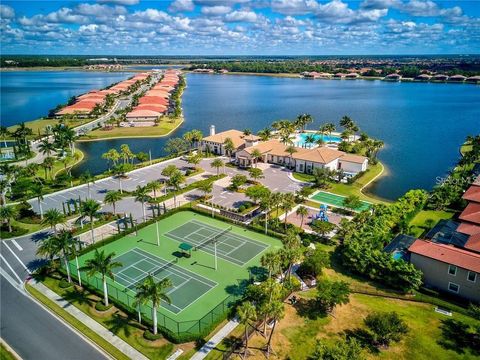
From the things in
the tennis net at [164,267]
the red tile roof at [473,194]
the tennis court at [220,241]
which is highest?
the red tile roof at [473,194]

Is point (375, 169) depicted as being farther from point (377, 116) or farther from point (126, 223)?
point (377, 116)

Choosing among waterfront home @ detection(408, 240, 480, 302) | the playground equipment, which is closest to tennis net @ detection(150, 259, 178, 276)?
the playground equipment

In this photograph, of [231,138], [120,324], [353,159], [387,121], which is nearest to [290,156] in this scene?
[353,159]

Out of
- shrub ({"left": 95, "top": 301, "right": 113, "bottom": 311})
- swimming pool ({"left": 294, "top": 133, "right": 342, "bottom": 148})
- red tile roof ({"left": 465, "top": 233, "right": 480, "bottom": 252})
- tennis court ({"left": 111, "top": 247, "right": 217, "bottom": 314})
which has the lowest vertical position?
tennis court ({"left": 111, "top": 247, "right": 217, "bottom": 314})

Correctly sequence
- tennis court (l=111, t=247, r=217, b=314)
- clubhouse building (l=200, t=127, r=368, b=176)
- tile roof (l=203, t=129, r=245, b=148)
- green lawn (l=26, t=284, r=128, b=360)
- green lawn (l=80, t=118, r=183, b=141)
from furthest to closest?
Answer: green lawn (l=80, t=118, r=183, b=141)
tile roof (l=203, t=129, r=245, b=148)
clubhouse building (l=200, t=127, r=368, b=176)
tennis court (l=111, t=247, r=217, b=314)
green lawn (l=26, t=284, r=128, b=360)

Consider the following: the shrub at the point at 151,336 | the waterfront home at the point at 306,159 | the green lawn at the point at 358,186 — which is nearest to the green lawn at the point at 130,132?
the waterfront home at the point at 306,159

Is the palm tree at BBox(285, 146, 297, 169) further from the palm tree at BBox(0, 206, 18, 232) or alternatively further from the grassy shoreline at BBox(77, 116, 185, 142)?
the palm tree at BBox(0, 206, 18, 232)

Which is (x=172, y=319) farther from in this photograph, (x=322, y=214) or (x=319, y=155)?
(x=319, y=155)

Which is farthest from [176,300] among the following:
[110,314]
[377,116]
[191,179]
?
[377,116]

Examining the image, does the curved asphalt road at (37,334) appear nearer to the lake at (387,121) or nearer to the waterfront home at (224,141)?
the lake at (387,121)
